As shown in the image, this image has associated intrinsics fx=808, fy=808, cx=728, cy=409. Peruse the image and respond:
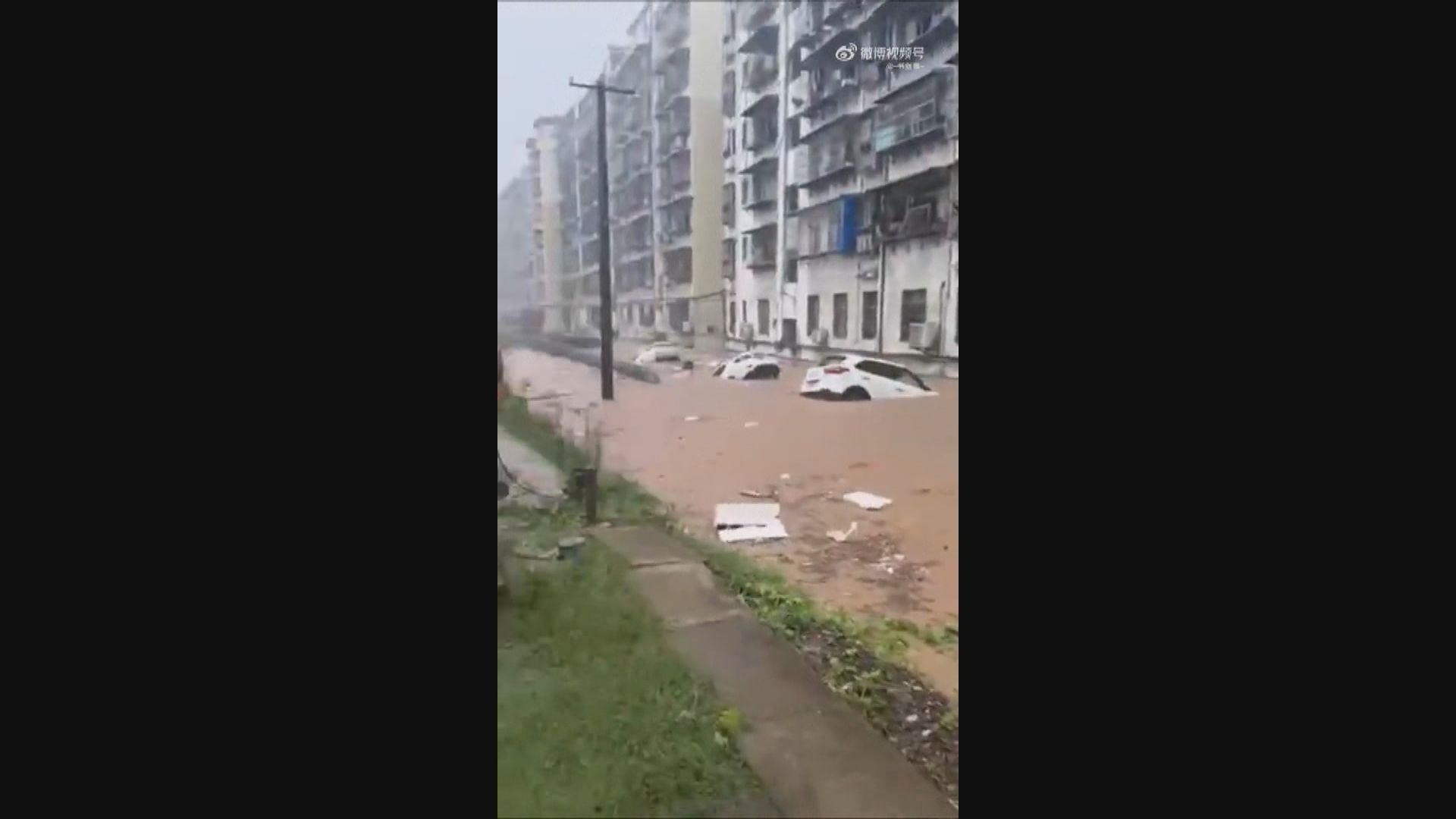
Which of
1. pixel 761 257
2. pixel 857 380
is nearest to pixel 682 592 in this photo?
pixel 857 380

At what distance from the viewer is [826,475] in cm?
122

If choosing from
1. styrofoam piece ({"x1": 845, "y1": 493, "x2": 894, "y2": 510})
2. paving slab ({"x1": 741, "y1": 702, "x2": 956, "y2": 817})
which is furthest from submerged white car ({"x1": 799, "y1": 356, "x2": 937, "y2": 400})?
paving slab ({"x1": 741, "y1": 702, "x2": 956, "y2": 817})

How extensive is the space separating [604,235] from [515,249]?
0.14 meters

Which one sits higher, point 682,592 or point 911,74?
point 911,74

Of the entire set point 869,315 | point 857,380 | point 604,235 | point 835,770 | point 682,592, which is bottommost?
point 835,770

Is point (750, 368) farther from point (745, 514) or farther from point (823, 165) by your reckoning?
point (823, 165)

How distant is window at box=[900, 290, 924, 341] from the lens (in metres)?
1.21

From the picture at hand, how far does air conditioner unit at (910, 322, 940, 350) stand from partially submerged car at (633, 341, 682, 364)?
1.16ft

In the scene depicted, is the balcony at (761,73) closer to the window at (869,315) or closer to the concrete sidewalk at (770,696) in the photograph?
the window at (869,315)

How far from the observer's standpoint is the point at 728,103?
1.24m

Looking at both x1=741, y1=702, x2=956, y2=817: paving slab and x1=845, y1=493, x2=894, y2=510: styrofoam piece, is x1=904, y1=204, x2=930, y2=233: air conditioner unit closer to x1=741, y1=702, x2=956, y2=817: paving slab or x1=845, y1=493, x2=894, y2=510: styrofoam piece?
x1=845, y1=493, x2=894, y2=510: styrofoam piece

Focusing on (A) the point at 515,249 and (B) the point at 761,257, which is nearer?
(A) the point at 515,249
